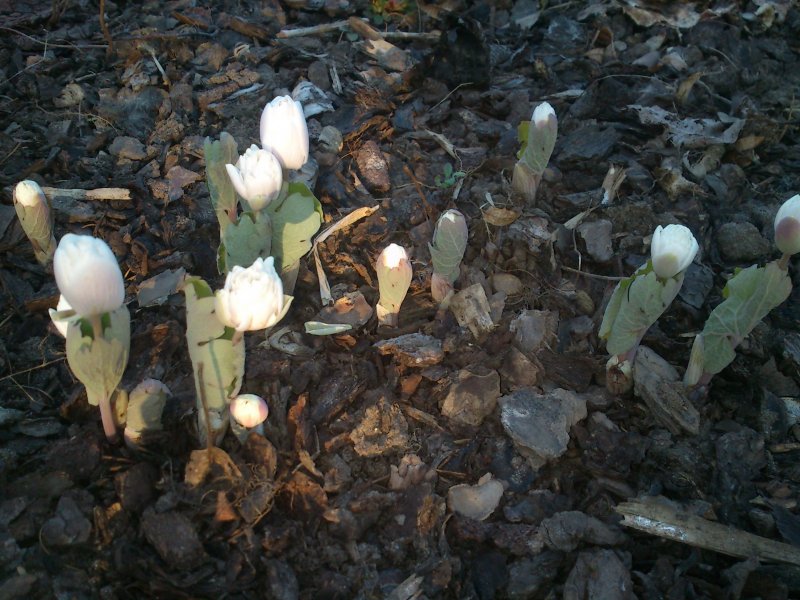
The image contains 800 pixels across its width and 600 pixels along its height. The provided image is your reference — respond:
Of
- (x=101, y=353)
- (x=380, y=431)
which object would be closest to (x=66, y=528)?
(x=101, y=353)

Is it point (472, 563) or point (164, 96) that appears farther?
point (164, 96)

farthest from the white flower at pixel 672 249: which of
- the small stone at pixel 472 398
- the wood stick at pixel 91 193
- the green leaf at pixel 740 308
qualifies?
the wood stick at pixel 91 193

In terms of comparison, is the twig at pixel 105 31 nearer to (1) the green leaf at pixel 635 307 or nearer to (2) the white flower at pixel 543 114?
(2) the white flower at pixel 543 114

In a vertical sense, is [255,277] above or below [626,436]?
above

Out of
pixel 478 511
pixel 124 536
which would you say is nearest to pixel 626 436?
pixel 478 511

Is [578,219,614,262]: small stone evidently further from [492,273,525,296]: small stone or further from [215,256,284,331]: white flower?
[215,256,284,331]: white flower

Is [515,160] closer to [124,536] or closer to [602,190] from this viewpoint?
[602,190]
